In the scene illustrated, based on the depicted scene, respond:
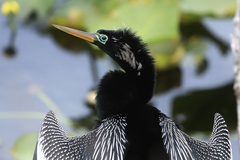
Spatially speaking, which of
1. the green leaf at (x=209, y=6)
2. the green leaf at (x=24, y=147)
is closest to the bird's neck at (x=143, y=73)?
the green leaf at (x=24, y=147)

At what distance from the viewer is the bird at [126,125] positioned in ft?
12.3

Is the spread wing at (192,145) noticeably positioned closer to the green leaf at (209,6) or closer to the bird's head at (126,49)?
the bird's head at (126,49)

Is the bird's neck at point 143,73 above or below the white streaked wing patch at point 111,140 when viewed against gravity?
above

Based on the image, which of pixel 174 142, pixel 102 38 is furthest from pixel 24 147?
pixel 174 142

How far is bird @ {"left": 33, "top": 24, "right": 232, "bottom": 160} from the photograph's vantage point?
376 centimetres

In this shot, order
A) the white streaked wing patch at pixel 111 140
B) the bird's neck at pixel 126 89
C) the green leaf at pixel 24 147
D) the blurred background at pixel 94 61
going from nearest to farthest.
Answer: the white streaked wing patch at pixel 111 140 → the bird's neck at pixel 126 89 → the green leaf at pixel 24 147 → the blurred background at pixel 94 61

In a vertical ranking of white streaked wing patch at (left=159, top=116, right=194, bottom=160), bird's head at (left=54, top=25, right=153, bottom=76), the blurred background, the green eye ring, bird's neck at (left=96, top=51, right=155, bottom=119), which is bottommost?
white streaked wing patch at (left=159, top=116, right=194, bottom=160)

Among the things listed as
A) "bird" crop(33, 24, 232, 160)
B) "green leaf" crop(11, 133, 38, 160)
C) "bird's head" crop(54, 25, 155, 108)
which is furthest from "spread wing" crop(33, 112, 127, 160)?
"green leaf" crop(11, 133, 38, 160)

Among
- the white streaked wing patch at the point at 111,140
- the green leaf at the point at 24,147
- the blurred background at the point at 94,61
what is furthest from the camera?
the blurred background at the point at 94,61

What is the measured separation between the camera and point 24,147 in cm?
523

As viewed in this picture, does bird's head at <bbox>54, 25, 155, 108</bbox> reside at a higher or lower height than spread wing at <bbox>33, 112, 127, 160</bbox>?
higher

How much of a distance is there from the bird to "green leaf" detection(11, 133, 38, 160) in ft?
3.35

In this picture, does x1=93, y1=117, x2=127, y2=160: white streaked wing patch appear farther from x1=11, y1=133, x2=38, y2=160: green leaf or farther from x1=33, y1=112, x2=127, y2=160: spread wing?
x1=11, y1=133, x2=38, y2=160: green leaf

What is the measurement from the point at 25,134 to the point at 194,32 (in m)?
2.02
